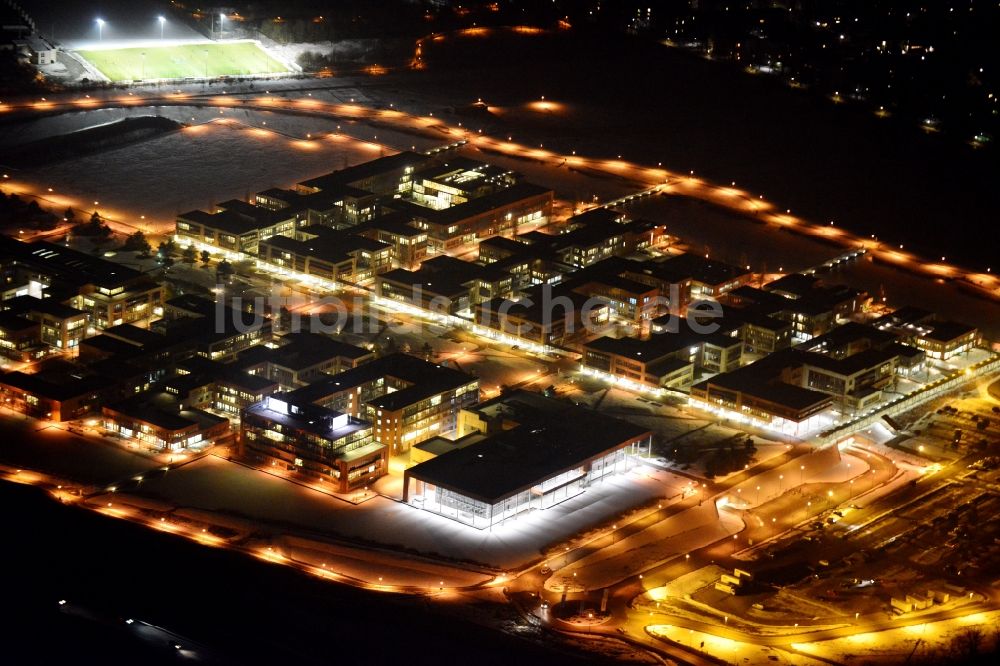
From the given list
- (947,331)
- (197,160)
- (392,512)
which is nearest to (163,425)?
(392,512)

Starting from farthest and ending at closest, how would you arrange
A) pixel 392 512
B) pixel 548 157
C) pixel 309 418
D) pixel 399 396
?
pixel 548 157 < pixel 399 396 < pixel 309 418 < pixel 392 512

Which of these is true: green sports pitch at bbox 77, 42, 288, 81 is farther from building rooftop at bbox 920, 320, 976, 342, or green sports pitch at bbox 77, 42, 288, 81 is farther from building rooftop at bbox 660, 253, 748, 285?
building rooftop at bbox 920, 320, 976, 342

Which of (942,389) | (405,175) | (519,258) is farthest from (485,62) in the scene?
(942,389)

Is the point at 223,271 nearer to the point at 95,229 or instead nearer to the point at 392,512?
the point at 95,229

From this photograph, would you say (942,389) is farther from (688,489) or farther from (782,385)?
(688,489)

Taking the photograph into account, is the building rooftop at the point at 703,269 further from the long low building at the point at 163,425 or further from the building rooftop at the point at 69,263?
the long low building at the point at 163,425

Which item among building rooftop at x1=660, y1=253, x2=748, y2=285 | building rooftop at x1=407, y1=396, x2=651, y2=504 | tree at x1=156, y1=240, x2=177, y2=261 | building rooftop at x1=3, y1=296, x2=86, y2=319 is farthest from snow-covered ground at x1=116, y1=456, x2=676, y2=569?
tree at x1=156, y1=240, x2=177, y2=261

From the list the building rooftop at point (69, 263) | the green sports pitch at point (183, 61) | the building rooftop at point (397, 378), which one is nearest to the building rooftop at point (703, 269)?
→ the building rooftop at point (397, 378)
